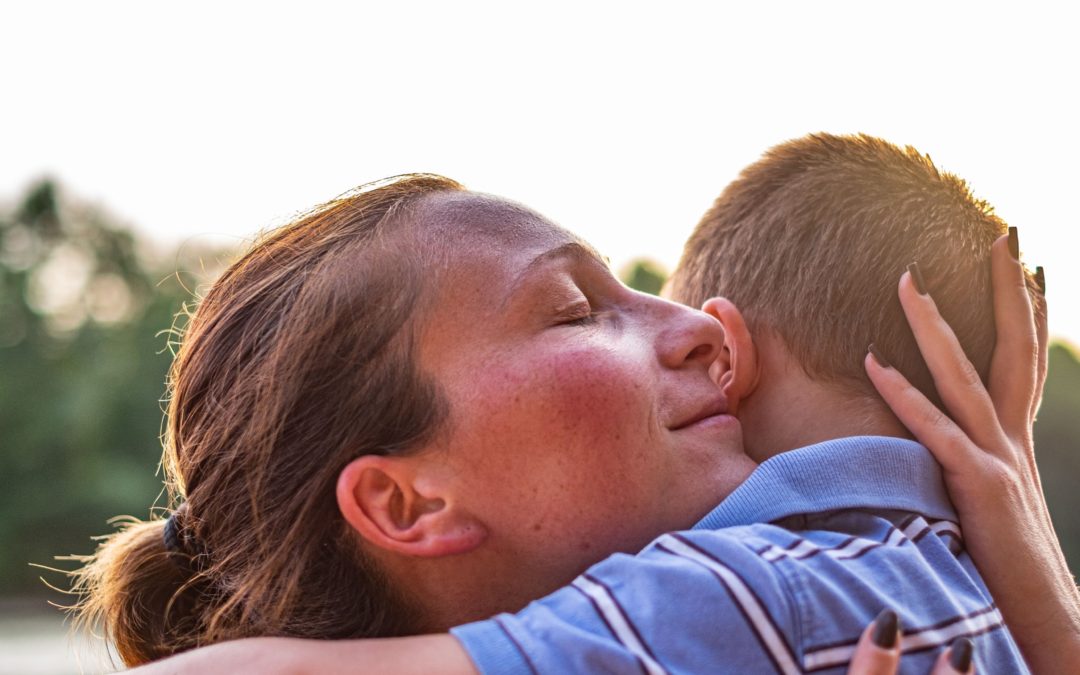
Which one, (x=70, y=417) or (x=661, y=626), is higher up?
(x=661, y=626)

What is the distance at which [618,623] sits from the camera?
3.73ft

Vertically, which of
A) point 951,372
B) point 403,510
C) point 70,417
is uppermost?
point 951,372

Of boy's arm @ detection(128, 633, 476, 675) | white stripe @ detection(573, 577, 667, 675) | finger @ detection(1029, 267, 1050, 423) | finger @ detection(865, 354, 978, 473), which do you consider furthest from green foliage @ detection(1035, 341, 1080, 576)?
boy's arm @ detection(128, 633, 476, 675)

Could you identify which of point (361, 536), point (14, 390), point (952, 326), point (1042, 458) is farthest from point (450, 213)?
point (14, 390)

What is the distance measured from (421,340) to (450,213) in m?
0.23

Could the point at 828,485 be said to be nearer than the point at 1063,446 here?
Yes

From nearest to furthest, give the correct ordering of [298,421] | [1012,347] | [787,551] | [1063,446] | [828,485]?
[787,551] → [828,485] → [298,421] → [1012,347] → [1063,446]

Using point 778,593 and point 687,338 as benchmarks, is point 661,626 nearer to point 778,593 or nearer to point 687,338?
point 778,593

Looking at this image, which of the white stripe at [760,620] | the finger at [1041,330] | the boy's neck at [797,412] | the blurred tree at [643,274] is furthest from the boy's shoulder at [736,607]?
the blurred tree at [643,274]

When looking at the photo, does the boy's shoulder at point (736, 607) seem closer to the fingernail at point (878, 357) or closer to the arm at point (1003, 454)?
the arm at point (1003, 454)

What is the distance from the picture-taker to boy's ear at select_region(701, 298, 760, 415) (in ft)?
5.74

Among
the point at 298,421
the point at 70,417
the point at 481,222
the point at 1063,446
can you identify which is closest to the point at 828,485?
the point at 481,222

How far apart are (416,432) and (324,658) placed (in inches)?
13.5

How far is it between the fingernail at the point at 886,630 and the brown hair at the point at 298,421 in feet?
2.05
